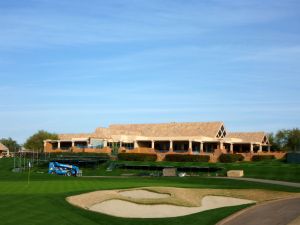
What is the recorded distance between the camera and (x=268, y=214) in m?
29.5

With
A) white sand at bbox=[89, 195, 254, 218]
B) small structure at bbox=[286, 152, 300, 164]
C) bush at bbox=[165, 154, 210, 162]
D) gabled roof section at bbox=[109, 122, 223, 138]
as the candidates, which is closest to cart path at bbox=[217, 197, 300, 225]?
white sand at bbox=[89, 195, 254, 218]

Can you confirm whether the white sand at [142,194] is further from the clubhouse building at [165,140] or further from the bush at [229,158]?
the clubhouse building at [165,140]

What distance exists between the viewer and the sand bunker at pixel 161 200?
97.7ft

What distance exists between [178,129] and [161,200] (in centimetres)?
6721

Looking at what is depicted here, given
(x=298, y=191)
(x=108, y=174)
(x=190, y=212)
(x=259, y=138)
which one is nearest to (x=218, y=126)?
(x=259, y=138)

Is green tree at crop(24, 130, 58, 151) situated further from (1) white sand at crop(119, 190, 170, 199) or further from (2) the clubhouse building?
(1) white sand at crop(119, 190, 170, 199)

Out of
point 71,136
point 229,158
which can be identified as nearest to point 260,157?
point 229,158

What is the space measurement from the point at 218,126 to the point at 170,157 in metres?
17.1

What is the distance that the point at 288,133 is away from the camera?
11694 cm

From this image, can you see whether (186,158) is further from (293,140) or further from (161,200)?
(161,200)

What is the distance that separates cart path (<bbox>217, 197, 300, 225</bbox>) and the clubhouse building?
172 ft

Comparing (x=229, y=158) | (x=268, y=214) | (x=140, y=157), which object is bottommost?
(x=268, y=214)

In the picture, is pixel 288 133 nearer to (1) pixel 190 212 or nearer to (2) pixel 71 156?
(2) pixel 71 156

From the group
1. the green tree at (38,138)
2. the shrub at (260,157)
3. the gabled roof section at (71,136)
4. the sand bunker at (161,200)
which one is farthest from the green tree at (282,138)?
the sand bunker at (161,200)
